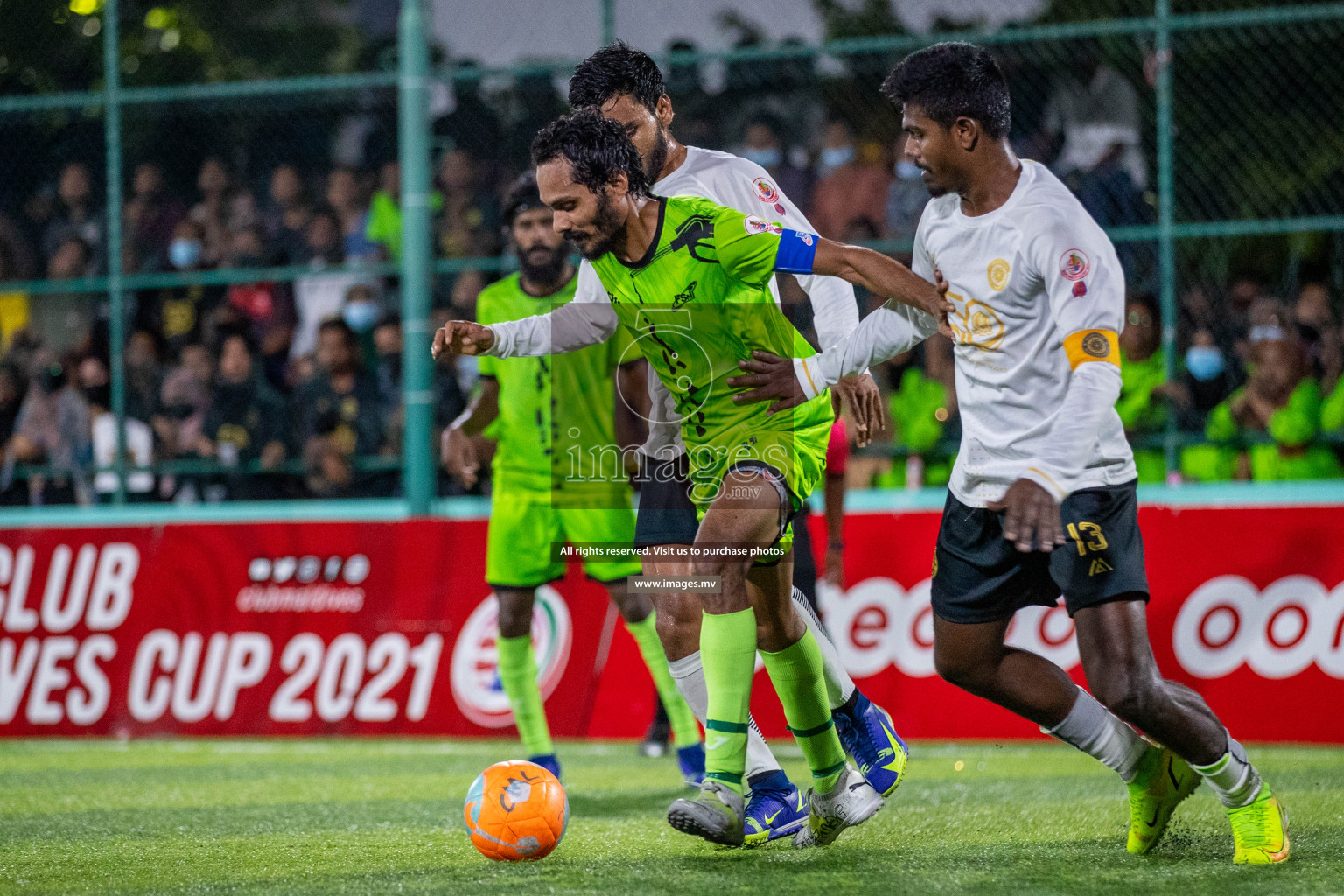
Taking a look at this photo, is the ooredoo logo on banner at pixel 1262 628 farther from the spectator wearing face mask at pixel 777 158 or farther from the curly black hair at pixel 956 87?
the curly black hair at pixel 956 87

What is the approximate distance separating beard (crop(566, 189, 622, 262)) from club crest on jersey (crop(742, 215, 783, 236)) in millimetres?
364

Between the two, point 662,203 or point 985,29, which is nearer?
point 662,203

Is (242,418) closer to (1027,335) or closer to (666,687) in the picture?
(666,687)

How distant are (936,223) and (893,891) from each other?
1.80 meters

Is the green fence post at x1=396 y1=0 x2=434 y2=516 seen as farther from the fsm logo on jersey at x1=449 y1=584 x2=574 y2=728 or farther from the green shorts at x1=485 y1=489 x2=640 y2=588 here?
the green shorts at x1=485 y1=489 x2=640 y2=588

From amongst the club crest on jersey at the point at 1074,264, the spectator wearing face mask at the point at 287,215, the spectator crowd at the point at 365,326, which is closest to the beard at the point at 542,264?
the spectator crowd at the point at 365,326

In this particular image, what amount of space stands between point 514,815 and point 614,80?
2.35 meters

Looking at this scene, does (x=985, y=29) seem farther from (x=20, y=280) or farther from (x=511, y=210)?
(x=20, y=280)

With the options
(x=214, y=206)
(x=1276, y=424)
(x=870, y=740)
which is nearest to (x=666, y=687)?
(x=870, y=740)

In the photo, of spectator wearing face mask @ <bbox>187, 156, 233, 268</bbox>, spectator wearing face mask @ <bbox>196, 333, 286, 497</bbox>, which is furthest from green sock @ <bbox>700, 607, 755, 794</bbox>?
spectator wearing face mask @ <bbox>187, 156, 233, 268</bbox>

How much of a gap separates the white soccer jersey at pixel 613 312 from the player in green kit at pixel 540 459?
150 cm

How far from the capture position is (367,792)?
6.37 metres

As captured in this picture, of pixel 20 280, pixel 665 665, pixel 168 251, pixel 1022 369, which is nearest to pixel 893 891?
pixel 1022 369

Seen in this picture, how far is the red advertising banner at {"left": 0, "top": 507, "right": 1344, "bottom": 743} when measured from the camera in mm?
7445
